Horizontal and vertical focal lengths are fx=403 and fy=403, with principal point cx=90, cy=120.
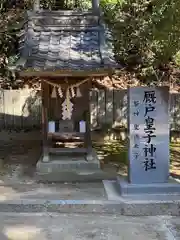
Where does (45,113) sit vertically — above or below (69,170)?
above

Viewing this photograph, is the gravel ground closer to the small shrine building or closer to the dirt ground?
the dirt ground

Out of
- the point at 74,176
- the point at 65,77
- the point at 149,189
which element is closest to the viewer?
the point at 149,189

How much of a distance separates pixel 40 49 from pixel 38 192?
2771 millimetres

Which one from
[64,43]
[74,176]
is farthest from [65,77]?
[74,176]

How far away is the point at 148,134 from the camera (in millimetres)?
6551

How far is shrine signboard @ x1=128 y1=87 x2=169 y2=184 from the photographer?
646 cm

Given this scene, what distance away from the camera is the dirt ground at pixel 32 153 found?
828 centimetres

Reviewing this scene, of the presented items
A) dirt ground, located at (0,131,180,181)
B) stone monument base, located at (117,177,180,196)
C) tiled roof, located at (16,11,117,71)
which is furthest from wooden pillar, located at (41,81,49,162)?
stone monument base, located at (117,177,180,196)

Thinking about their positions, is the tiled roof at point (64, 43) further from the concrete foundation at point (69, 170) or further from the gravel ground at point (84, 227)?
the gravel ground at point (84, 227)

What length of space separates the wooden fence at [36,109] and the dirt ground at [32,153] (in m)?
0.33

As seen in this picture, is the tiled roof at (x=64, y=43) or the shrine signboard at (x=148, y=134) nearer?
the shrine signboard at (x=148, y=134)

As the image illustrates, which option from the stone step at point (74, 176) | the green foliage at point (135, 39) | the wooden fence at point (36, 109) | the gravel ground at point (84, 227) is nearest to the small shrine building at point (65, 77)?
the stone step at point (74, 176)

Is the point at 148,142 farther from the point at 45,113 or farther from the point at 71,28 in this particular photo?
the point at 71,28

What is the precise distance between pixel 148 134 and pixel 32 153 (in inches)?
169
